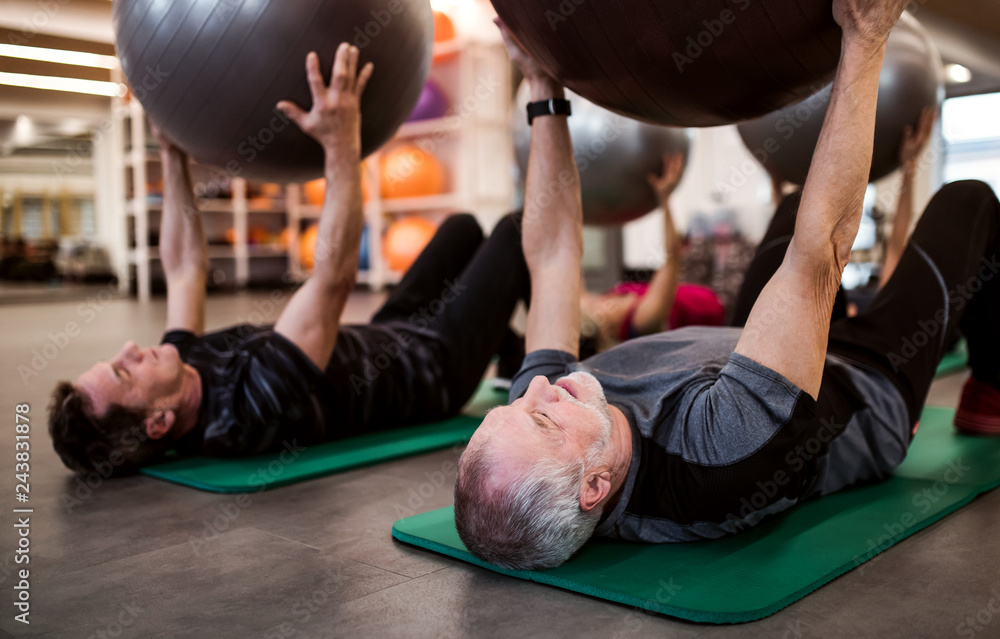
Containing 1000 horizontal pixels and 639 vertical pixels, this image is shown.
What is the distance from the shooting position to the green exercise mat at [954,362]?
3551 mm

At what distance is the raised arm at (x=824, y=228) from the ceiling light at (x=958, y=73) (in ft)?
21.8

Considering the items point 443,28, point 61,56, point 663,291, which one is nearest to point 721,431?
point 663,291

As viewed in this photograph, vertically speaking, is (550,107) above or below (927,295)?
above

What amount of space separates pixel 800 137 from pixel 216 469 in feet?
6.39

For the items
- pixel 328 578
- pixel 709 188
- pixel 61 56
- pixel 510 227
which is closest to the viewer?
pixel 328 578

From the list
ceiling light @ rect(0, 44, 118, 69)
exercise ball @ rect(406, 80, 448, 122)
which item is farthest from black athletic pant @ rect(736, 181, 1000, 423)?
ceiling light @ rect(0, 44, 118, 69)

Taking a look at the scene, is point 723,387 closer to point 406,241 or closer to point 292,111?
point 292,111

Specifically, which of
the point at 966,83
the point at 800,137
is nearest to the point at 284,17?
the point at 800,137

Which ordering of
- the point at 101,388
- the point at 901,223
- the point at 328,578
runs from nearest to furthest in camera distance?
the point at 328,578, the point at 101,388, the point at 901,223

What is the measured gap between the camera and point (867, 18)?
120cm

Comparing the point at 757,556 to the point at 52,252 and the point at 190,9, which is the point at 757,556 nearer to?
the point at 190,9

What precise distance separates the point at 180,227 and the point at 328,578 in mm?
1465

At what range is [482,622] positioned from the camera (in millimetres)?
1216

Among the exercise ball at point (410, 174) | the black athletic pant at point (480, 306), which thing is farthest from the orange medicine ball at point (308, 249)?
the black athletic pant at point (480, 306)
